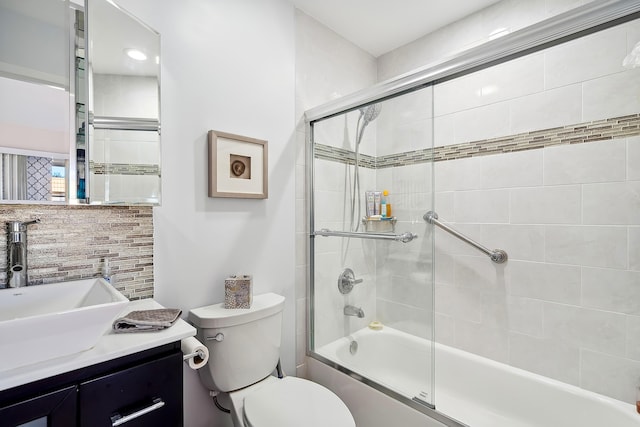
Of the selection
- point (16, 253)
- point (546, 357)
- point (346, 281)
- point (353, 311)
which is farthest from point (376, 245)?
point (16, 253)

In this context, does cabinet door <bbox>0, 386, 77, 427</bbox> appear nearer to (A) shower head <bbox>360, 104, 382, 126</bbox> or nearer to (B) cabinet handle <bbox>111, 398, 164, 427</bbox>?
(B) cabinet handle <bbox>111, 398, 164, 427</bbox>

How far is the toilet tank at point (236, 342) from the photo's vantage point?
4.34 feet

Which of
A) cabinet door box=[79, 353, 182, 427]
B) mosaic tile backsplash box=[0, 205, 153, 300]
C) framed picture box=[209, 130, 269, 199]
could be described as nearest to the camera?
cabinet door box=[79, 353, 182, 427]

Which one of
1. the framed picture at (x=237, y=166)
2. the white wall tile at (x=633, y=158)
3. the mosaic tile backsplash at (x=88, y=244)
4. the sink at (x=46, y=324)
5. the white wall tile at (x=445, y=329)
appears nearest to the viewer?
the sink at (x=46, y=324)

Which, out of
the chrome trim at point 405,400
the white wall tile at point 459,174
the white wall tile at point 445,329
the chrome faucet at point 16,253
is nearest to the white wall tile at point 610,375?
the white wall tile at point 445,329

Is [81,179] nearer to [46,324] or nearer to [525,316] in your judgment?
[46,324]

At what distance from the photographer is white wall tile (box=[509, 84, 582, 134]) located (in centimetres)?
156

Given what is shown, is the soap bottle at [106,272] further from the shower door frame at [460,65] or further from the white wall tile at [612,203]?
the white wall tile at [612,203]

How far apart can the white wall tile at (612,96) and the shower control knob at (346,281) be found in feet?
4.65

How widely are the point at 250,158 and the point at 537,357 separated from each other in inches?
74.0

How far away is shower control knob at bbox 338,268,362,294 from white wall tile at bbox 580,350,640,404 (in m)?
1.19

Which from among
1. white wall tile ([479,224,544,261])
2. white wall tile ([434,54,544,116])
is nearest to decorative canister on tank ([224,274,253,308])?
white wall tile ([479,224,544,261])

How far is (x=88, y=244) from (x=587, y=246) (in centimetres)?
221

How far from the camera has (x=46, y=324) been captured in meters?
0.70
